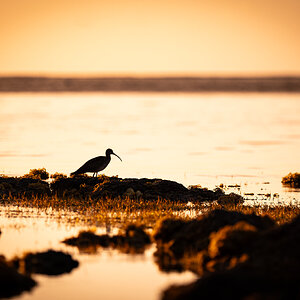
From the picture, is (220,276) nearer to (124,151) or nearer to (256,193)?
(256,193)

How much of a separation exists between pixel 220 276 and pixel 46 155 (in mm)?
28268

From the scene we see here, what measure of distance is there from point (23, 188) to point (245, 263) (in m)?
13.0

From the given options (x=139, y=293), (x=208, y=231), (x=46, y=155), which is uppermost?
(x=46, y=155)

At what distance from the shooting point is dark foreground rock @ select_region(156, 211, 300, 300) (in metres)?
Answer: 11.1

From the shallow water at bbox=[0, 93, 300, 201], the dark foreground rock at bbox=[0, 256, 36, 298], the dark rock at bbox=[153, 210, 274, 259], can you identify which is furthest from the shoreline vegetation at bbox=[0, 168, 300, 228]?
the dark foreground rock at bbox=[0, 256, 36, 298]

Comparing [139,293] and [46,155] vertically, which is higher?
[46,155]

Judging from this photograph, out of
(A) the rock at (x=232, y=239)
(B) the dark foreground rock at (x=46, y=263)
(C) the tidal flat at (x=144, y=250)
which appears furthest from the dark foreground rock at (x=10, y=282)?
(A) the rock at (x=232, y=239)

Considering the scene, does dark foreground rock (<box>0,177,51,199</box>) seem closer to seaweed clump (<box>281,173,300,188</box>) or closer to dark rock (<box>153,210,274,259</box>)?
dark rock (<box>153,210,274,259</box>)

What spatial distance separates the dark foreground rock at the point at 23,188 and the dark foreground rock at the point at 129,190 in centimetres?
44

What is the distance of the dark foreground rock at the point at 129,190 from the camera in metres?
23.0

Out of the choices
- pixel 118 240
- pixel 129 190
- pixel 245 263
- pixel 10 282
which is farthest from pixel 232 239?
pixel 129 190

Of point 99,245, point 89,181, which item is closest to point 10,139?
point 89,181

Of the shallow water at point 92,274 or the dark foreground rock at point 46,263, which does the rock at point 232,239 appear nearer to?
the shallow water at point 92,274

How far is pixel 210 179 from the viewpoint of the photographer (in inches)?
1173
